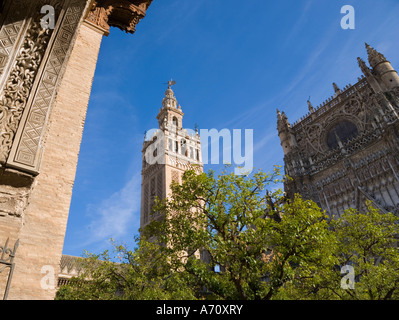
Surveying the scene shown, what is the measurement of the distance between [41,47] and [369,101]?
3016 centimetres

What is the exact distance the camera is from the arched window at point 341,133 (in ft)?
92.9

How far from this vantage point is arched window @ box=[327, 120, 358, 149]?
28.3 m

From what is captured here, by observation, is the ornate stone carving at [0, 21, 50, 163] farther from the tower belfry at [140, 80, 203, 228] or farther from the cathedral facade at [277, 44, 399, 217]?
the tower belfry at [140, 80, 203, 228]

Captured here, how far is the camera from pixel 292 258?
823cm

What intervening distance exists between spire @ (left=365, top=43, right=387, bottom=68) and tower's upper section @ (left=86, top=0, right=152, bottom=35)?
28.9m

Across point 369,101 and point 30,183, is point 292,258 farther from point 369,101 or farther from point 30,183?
point 369,101

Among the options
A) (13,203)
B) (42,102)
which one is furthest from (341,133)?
(13,203)

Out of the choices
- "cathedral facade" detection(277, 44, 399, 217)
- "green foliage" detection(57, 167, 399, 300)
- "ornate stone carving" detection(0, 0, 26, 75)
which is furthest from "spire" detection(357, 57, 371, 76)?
"ornate stone carving" detection(0, 0, 26, 75)

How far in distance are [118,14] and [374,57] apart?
30031 mm

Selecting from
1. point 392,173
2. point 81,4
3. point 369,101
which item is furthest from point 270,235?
point 369,101

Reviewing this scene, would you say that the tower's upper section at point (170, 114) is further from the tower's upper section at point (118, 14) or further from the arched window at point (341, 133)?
the tower's upper section at point (118, 14)

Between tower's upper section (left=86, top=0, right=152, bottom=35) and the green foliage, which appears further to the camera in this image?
the green foliage

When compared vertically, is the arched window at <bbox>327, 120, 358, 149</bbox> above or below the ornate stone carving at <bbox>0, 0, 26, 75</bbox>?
above

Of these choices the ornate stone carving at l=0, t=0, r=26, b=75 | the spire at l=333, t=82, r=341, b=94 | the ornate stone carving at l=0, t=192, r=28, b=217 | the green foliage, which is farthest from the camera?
the spire at l=333, t=82, r=341, b=94
